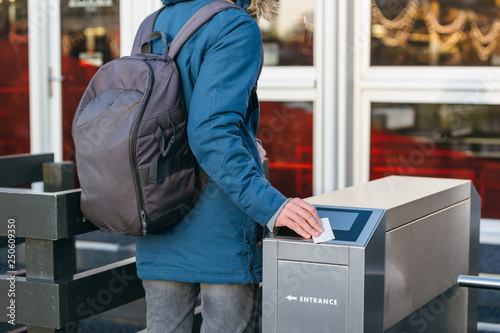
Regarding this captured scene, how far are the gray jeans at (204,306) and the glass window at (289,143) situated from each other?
226 centimetres

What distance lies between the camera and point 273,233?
5.48 ft

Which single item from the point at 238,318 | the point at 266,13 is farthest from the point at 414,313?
the point at 266,13

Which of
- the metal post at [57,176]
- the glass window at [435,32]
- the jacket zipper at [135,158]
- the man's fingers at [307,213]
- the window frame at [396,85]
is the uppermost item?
the glass window at [435,32]

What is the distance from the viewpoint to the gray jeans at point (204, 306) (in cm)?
174

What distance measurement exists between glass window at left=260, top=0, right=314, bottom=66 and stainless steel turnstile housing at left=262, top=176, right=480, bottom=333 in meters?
1.81

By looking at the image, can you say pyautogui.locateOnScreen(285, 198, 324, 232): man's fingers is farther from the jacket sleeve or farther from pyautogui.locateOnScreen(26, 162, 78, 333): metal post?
pyautogui.locateOnScreen(26, 162, 78, 333): metal post

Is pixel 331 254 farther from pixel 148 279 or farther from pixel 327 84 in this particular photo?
pixel 327 84

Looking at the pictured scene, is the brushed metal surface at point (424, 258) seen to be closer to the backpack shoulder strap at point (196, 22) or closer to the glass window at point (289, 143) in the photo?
the backpack shoulder strap at point (196, 22)

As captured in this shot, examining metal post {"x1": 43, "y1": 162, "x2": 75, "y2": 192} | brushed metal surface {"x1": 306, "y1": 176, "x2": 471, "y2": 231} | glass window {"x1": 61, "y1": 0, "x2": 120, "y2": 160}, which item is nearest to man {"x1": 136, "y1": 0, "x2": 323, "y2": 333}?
brushed metal surface {"x1": 306, "y1": 176, "x2": 471, "y2": 231}

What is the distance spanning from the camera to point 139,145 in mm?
1622

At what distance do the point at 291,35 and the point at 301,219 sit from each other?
8.38 ft

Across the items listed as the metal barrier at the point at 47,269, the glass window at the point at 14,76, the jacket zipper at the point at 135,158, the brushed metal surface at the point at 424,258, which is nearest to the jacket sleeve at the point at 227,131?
the jacket zipper at the point at 135,158

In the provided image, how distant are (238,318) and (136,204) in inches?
15.1

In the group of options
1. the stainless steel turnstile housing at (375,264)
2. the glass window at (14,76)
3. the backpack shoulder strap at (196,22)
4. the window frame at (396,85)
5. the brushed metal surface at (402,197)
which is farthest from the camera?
the glass window at (14,76)
